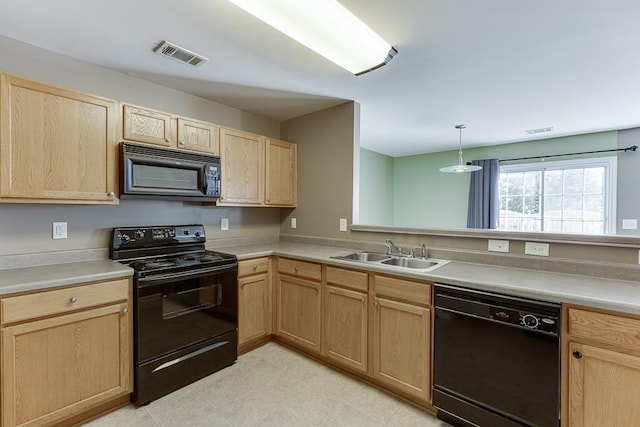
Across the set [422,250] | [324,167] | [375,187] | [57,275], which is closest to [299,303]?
[422,250]

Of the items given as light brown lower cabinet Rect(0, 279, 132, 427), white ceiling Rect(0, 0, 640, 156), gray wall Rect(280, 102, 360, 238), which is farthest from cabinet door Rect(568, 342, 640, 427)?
light brown lower cabinet Rect(0, 279, 132, 427)

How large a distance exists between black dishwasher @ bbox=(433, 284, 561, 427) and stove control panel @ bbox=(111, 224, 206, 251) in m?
2.22

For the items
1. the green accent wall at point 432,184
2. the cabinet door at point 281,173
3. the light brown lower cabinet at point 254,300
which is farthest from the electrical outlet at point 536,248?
the green accent wall at point 432,184

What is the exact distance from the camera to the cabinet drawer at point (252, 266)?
2.66 meters

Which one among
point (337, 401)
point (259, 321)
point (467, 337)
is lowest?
point (337, 401)

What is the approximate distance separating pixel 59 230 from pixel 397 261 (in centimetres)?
264

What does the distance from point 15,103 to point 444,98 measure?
342cm

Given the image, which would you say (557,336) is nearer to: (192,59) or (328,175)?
(328,175)

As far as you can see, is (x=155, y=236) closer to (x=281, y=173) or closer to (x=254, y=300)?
(x=254, y=300)

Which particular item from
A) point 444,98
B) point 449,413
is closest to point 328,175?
point 444,98

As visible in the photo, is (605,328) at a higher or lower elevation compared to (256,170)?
lower

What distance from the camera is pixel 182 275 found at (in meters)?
2.18

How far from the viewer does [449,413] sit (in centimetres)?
182

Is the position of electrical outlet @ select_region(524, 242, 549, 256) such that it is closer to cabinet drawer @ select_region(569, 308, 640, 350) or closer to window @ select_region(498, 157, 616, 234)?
cabinet drawer @ select_region(569, 308, 640, 350)
